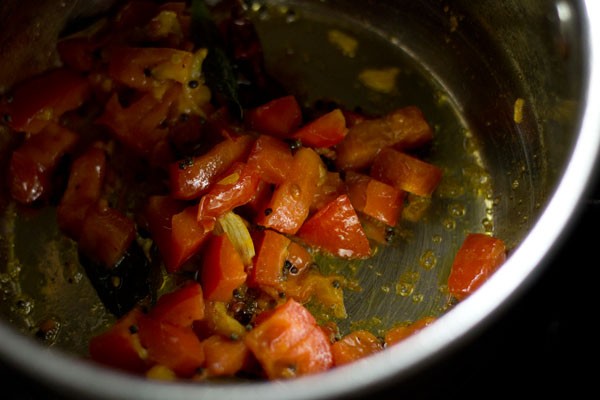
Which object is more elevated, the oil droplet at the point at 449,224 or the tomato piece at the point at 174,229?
the tomato piece at the point at 174,229

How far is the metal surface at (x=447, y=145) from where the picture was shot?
44.6 inches

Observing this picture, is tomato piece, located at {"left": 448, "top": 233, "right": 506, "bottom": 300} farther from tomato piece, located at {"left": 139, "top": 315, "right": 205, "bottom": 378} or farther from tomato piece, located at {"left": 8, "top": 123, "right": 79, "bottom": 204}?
tomato piece, located at {"left": 8, "top": 123, "right": 79, "bottom": 204}

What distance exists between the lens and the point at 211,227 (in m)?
1.63

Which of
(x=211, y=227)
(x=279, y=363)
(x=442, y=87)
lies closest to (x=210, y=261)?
(x=211, y=227)

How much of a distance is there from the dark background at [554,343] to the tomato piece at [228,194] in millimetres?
517

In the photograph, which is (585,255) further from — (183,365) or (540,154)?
(183,365)

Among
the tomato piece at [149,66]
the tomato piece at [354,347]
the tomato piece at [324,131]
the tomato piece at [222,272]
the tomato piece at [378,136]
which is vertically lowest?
the tomato piece at [354,347]

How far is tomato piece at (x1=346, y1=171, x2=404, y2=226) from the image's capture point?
1.70 m

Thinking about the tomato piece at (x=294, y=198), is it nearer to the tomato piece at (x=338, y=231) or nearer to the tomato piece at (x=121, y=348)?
the tomato piece at (x=338, y=231)

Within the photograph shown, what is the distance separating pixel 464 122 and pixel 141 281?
905mm

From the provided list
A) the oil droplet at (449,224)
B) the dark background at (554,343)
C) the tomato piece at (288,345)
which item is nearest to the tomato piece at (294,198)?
the tomato piece at (288,345)

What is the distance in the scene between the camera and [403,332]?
5.14 feet

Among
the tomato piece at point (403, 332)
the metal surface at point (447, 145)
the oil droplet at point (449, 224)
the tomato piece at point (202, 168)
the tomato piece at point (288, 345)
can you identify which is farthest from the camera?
the oil droplet at point (449, 224)

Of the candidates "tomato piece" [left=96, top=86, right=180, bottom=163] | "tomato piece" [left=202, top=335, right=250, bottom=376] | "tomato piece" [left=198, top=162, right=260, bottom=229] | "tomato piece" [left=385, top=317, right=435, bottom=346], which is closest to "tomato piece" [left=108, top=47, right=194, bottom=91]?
"tomato piece" [left=96, top=86, right=180, bottom=163]
